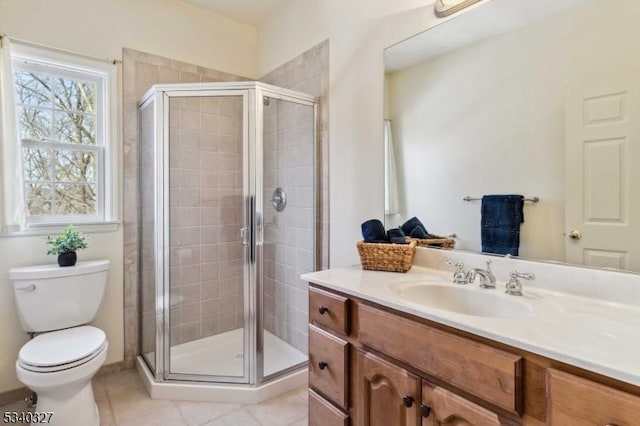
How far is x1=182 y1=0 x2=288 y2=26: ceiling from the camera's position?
252 cm

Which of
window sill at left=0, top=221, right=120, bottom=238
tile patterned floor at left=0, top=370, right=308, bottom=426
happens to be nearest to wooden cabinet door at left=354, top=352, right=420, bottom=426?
tile patterned floor at left=0, top=370, right=308, bottom=426

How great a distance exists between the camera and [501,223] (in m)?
1.38

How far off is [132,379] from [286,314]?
1.09 m

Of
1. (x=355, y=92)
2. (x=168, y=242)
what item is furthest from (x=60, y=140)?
(x=355, y=92)

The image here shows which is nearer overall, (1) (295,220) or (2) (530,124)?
(2) (530,124)

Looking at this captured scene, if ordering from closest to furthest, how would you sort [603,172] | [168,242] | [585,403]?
[585,403] < [603,172] < [168,242]

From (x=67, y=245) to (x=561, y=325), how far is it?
2404 mm

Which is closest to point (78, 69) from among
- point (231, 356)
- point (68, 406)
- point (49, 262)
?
point (49, 262)

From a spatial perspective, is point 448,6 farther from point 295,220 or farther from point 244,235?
point 244,235

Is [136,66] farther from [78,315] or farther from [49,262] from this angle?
[78,315]

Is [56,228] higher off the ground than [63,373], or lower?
higher

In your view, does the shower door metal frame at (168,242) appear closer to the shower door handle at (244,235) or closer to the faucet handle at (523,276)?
the shower door handle at (244,235)

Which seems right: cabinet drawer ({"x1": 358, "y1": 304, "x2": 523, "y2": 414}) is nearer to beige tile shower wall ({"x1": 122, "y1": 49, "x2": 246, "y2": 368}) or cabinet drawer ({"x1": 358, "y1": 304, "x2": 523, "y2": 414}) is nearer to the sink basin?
the sink basin

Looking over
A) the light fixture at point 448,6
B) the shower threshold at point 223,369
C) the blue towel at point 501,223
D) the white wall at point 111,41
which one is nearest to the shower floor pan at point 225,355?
the shower threshold at point 223,369
